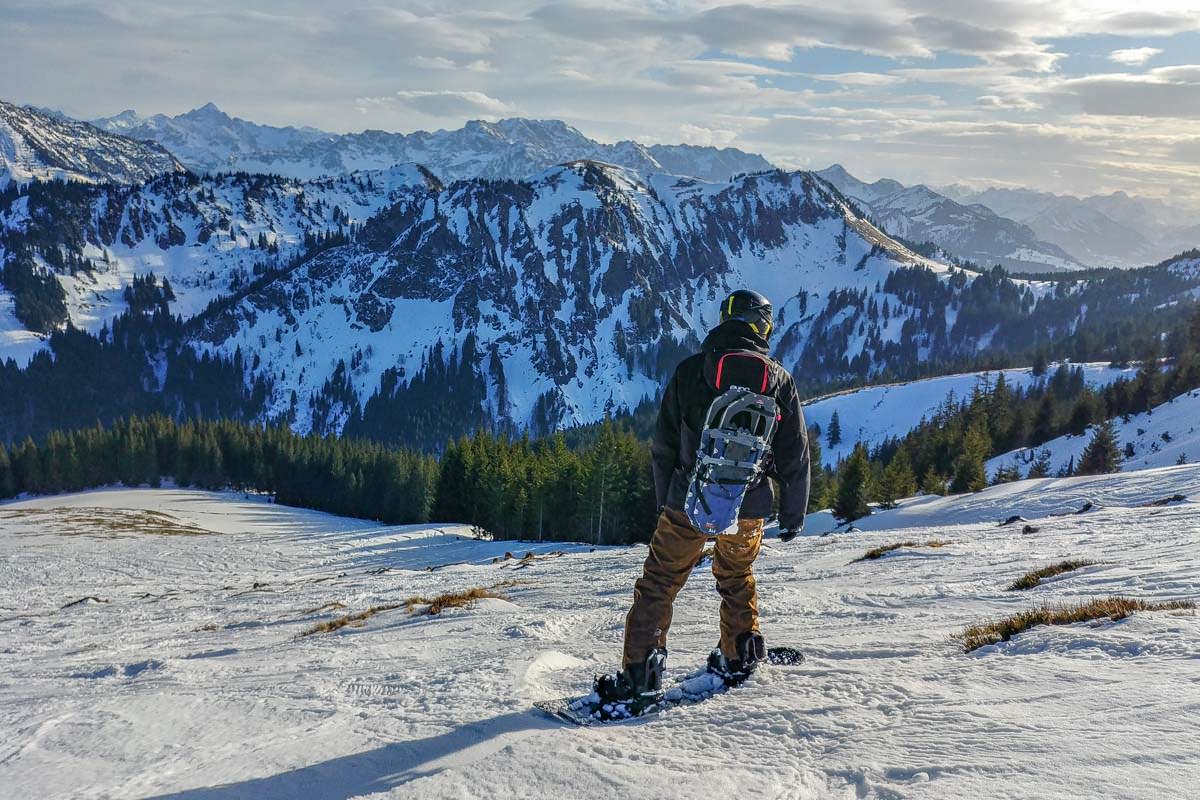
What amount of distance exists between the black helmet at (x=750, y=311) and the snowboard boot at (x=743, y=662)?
2988mm

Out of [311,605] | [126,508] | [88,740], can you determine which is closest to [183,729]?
[88,740]

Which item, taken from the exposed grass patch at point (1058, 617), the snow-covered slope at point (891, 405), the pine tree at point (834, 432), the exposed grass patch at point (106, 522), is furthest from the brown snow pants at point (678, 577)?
the pine tree at point (834, 432)

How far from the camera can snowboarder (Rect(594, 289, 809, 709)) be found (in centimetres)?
636

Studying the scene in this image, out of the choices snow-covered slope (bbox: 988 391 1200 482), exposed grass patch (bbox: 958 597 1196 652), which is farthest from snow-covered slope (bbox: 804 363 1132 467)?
exposed grass patch (bbox: 958 597 1196 652)

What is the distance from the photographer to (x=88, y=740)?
575cm

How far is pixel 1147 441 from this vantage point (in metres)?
65.1

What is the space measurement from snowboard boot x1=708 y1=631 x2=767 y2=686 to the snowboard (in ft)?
0.21

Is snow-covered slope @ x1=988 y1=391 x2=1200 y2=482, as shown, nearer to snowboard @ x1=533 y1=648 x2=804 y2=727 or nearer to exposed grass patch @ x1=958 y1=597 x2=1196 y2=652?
exposed grass patch @ x1=958 y1=597 x2=1196 y2=652

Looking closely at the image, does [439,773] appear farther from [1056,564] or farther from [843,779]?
[1056,564]

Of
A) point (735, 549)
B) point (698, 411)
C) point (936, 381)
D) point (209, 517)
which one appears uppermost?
point (698, 411)

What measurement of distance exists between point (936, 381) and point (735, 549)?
6606 inches

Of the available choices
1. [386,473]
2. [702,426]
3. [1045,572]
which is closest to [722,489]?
[702,426]

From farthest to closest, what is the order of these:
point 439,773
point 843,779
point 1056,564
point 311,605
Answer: point 311,605, point 1056,564, point 439,773, point 843,779

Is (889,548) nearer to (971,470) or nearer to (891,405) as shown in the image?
(971,470)
